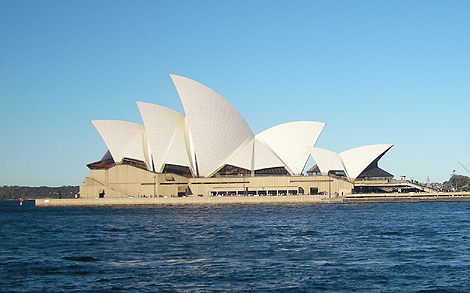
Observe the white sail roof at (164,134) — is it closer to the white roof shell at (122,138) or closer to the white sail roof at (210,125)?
the white sail roof at (210,125)

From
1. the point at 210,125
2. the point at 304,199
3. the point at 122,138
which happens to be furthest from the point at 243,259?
the point at 122,138

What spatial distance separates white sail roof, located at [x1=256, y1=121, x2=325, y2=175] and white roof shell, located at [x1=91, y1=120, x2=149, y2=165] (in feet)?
61.6

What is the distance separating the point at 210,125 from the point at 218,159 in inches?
221

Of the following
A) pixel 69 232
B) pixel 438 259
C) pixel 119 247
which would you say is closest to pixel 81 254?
pixel 119 247

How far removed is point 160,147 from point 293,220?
37.6 m

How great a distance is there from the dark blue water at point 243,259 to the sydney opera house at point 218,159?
1528 inches

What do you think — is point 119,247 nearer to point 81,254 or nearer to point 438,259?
point 81,254

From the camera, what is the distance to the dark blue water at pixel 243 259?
17.3m

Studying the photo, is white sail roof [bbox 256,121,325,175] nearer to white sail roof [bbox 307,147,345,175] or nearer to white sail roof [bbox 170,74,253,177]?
white sail roof [bbox 307,147,345,175]

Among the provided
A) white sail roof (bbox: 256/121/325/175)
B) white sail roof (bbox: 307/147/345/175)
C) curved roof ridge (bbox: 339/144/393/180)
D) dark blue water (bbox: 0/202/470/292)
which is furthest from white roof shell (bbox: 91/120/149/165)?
dark blue water (bbox: 0/202/470/292)

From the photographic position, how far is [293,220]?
4025cm

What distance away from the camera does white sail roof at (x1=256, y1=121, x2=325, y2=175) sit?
76.2 metres

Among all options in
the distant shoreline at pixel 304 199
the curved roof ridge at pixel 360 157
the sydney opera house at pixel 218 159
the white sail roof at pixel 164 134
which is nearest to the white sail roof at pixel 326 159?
the sydney opera house at pixel 218 159

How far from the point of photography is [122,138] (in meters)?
77.1
